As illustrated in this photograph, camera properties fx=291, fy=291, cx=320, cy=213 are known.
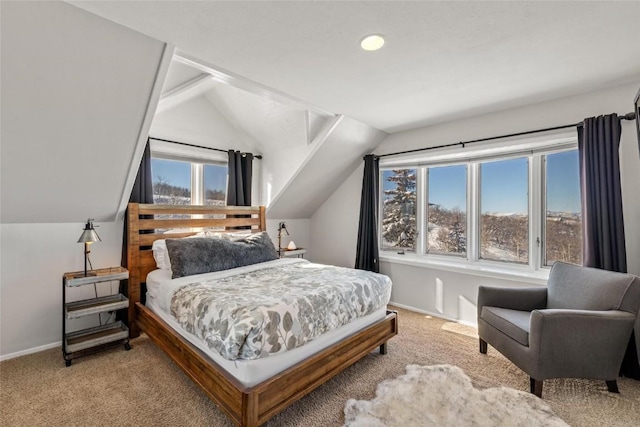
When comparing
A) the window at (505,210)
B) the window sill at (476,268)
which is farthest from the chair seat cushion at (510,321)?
the window at (505,210)

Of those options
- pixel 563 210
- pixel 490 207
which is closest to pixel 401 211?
pixel 490 207

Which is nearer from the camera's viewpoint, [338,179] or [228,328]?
[228,328]

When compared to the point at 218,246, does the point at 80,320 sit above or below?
below

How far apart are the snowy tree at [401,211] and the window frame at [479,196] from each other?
0.09m

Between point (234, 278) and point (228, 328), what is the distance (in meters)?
0.96

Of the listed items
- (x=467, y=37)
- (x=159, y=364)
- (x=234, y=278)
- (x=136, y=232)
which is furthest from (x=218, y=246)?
(x=467, y=37)

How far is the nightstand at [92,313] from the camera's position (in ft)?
8.06

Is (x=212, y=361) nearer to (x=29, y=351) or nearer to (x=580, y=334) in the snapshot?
(x=29, y=351)

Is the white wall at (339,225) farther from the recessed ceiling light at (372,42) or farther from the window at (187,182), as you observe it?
the recessed ceiling light at (372,42)

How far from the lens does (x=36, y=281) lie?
267cm

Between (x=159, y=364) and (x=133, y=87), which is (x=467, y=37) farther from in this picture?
(x=159, y=364)

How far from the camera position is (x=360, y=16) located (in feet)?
5.37

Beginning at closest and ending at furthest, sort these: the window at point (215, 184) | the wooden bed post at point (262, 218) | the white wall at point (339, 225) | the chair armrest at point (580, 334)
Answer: the chair armrest at point (580, 334) < the window at point (215, 184) < the wooden bed post at point (262, 218) < the white wall at point (339, 225)

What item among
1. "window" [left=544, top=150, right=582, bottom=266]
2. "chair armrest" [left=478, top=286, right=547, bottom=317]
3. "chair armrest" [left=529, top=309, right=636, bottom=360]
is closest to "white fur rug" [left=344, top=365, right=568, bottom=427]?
"chair armrest" [left=529, top=309, right=636, bottom=360]
